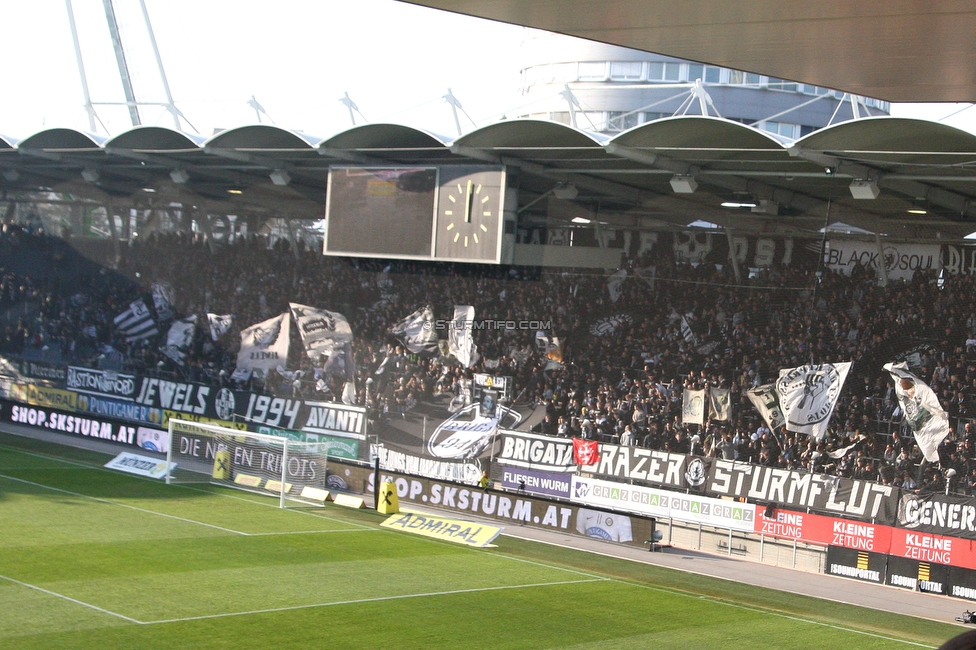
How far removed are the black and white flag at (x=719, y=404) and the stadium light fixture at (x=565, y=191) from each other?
Result: 6004 mm

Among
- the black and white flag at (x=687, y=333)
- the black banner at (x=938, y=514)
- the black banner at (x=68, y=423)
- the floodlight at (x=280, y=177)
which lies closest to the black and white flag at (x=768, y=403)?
the black and white flag at (x=687, y=333)

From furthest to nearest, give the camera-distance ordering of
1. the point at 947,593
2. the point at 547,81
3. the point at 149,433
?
1. the point at 547,81
2. the point at 149,433
3. the point at 947,593

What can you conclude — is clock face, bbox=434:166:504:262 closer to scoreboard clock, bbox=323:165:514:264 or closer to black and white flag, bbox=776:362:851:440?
scoreboard clock, bbox=323:165:514:264

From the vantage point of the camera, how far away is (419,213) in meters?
24.5

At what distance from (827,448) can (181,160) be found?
62.2ft

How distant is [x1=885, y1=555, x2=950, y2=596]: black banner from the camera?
1745cm

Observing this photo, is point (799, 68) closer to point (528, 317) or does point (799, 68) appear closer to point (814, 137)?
point (814, 137)

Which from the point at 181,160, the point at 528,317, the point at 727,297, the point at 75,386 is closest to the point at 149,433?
the point at 75,386

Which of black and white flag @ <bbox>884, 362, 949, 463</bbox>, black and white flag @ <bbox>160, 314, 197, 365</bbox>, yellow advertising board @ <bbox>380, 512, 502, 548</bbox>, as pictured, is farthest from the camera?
black and white flag @ <bbox>160, 314, 197, 365</bbox>

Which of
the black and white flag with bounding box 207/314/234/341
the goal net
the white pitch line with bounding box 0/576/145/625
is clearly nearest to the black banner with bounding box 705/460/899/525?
the goal net

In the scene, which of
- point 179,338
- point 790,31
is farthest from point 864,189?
point 179,338

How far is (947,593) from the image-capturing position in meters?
17.4

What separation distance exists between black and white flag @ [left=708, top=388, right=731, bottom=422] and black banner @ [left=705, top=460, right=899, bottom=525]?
125 centimetres

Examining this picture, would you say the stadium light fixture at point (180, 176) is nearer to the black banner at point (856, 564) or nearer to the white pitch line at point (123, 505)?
the white pitch line at point (123, 505)
